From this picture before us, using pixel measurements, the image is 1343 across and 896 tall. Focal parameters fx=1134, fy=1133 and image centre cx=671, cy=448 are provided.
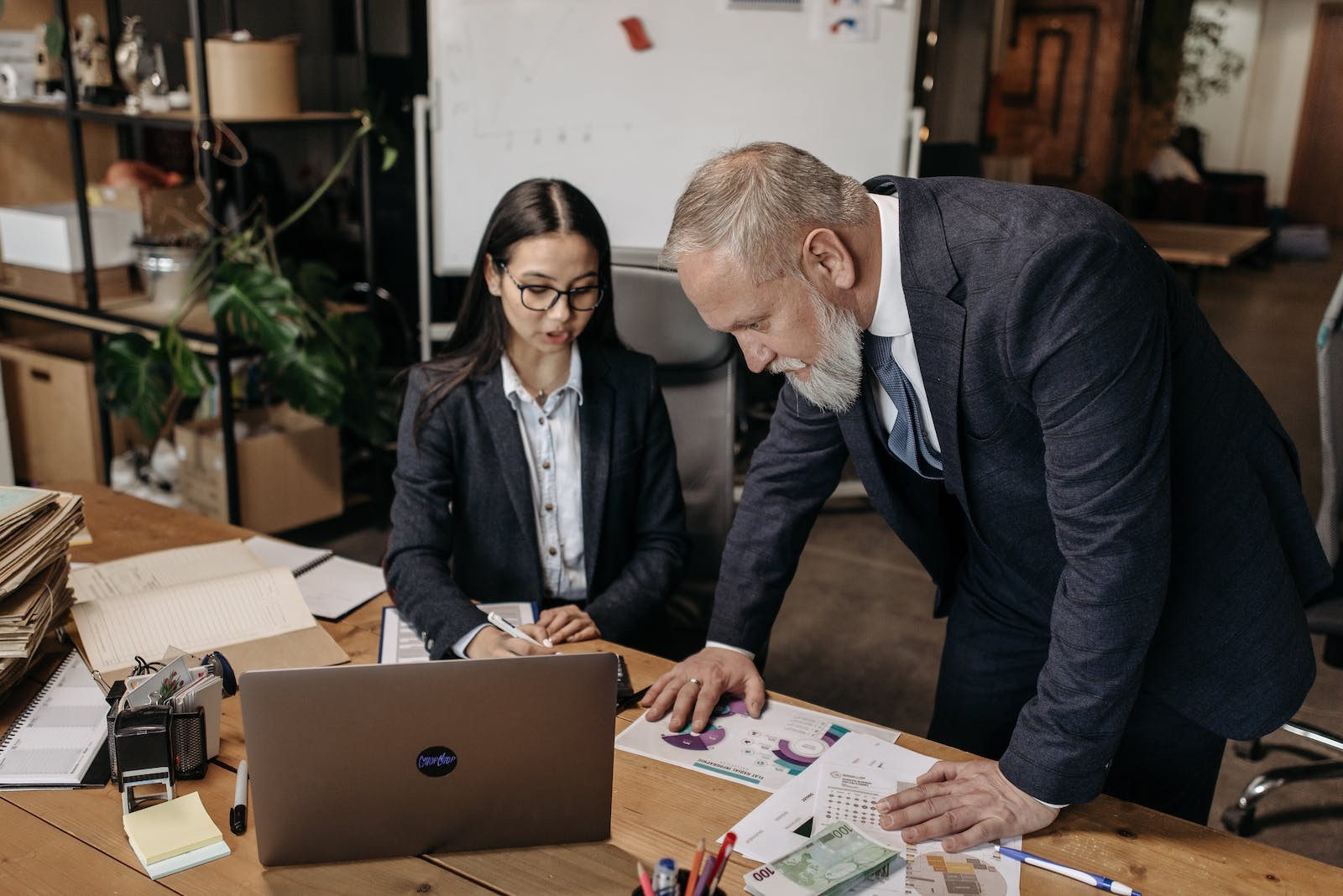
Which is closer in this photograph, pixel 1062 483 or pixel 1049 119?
pixel 1062 483

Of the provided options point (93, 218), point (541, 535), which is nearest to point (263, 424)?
point (93, 218)

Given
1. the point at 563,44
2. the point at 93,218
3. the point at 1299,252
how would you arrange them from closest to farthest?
the point at 563,44 < the point at 93,218 < the point at 1299,252

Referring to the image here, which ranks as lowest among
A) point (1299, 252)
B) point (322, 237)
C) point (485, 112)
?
point (1299, 252)

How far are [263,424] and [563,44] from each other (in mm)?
1434

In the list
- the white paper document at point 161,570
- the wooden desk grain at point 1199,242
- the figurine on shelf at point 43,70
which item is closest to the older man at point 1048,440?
the white paper document at point 161,570

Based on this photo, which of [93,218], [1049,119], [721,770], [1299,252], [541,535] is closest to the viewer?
[721,770]

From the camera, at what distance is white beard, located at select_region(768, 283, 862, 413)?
119cm

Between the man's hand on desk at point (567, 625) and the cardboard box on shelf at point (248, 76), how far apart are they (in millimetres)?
2019

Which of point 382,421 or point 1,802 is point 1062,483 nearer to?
point 1,802

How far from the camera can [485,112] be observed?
3.09 m

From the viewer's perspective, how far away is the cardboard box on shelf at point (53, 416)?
3.46 m

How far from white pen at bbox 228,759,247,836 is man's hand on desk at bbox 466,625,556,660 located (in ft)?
1.11

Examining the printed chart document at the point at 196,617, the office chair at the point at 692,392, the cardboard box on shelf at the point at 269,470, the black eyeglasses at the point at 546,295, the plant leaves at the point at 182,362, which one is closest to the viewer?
the printed chart document at the point at 196,617

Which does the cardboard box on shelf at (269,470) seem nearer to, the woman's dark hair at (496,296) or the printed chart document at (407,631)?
the woman's dark hair at (496,296)
